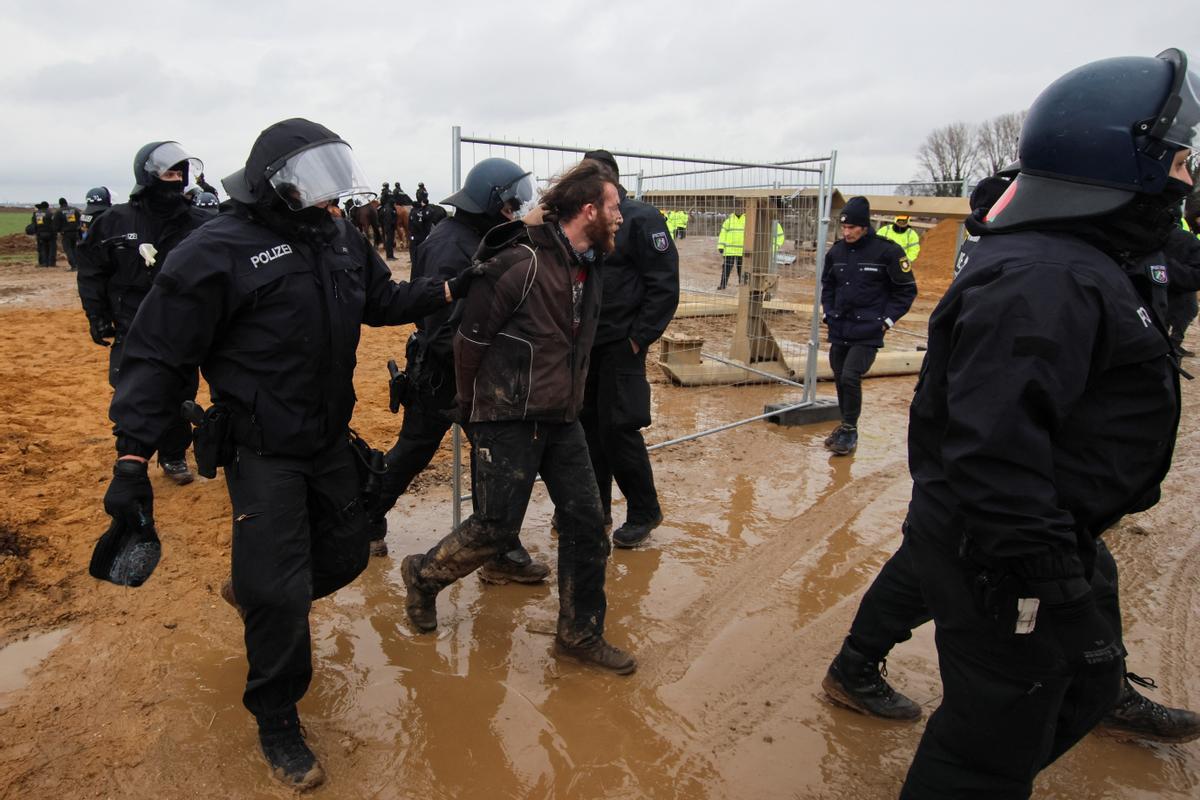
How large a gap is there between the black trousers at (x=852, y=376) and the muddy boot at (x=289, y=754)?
196 inches

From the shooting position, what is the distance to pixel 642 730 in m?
3.06

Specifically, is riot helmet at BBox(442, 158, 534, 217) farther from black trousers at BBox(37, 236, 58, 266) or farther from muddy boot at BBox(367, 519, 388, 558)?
black trousers at BBox(37, 236, 58, 266)

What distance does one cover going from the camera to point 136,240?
531 centimetres

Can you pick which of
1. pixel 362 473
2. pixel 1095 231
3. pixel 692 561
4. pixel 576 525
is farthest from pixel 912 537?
pixel 692 561

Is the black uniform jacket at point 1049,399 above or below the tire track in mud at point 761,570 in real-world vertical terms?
above

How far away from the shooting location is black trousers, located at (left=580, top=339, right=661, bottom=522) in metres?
4.56

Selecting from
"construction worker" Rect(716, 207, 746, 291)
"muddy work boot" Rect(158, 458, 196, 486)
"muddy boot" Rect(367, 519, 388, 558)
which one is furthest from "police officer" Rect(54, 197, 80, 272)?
"muddy boot" Rect(367, 519, 388, 558)

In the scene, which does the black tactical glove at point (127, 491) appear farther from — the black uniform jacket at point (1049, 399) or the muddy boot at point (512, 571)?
the black uniform jacket at point (1049, 399)

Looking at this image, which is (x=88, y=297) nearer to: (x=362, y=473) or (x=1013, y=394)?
(x=362, y=473)

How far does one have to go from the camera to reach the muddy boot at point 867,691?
123 inches

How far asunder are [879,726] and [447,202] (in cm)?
300

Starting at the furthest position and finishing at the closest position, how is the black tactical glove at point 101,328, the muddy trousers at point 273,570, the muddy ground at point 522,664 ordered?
the black tactical glove at point 101,328
the muddy ground at point 522,664
the muddy trousers at point 273,570

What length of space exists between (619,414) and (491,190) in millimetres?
1431

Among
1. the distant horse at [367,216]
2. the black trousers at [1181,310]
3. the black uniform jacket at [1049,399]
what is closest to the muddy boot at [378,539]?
the black uniform jacket at [1049,399]
